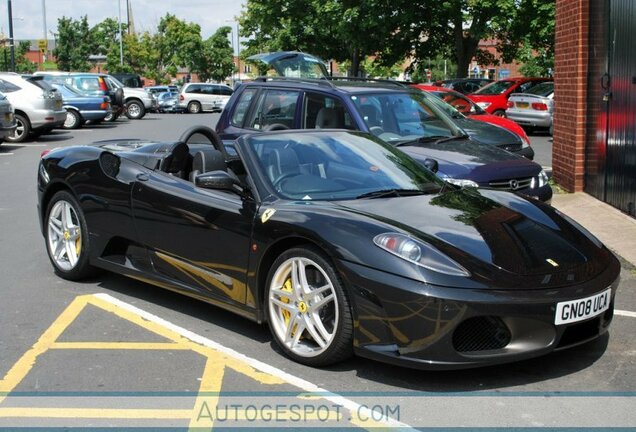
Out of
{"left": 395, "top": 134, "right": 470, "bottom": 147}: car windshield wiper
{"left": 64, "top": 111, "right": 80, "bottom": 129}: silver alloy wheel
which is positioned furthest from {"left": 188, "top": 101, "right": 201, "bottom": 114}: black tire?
{"left": 395, "top": 134, "right": 470, "bottom": 147}: car windshield wiper

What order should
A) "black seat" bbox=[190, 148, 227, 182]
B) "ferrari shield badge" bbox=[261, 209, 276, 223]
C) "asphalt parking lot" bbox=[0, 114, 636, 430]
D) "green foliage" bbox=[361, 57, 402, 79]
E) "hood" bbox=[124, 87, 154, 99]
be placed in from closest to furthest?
"asphalt parking lot" bbox=[0, 114, 636, 430], "ferrari shield badge" bbox=[261, 209, 276, 223], "black seat" bbox=[190, 148, 227, 182], "hood" bbox=[124, 87, 154, 99], "green foliage" bbox=[361, 57, 402, 79]

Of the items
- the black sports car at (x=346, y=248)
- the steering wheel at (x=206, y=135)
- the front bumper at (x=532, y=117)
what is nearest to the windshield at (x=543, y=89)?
the front bumper at (x=532, y=117)

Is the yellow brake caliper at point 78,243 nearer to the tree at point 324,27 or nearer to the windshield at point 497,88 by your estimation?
the windshield at point 497,88

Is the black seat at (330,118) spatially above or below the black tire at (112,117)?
above

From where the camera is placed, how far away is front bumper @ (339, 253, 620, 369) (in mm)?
3869

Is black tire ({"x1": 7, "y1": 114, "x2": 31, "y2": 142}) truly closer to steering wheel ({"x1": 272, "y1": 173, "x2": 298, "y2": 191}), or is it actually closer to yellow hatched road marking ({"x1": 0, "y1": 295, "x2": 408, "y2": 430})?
yellow hatched road marking ({"x1": 0, "y1": 295, "x2": 408, "y2": 430})

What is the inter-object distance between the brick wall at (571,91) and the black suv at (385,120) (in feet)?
6.57

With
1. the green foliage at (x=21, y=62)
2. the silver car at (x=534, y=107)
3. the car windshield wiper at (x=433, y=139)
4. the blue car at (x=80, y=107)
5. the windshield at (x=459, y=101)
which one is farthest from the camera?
the green foliage at (x=21, y=62)

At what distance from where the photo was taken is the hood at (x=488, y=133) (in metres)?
11.2

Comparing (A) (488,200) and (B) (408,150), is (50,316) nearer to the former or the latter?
(A) (488,200)

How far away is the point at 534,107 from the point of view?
20750 mm

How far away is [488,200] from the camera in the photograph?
16.9 feet

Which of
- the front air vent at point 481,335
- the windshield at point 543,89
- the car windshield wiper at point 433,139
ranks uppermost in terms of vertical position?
the windshield at point 543,89

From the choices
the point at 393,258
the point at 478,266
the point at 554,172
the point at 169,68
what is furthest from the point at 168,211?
the point at 169,68
